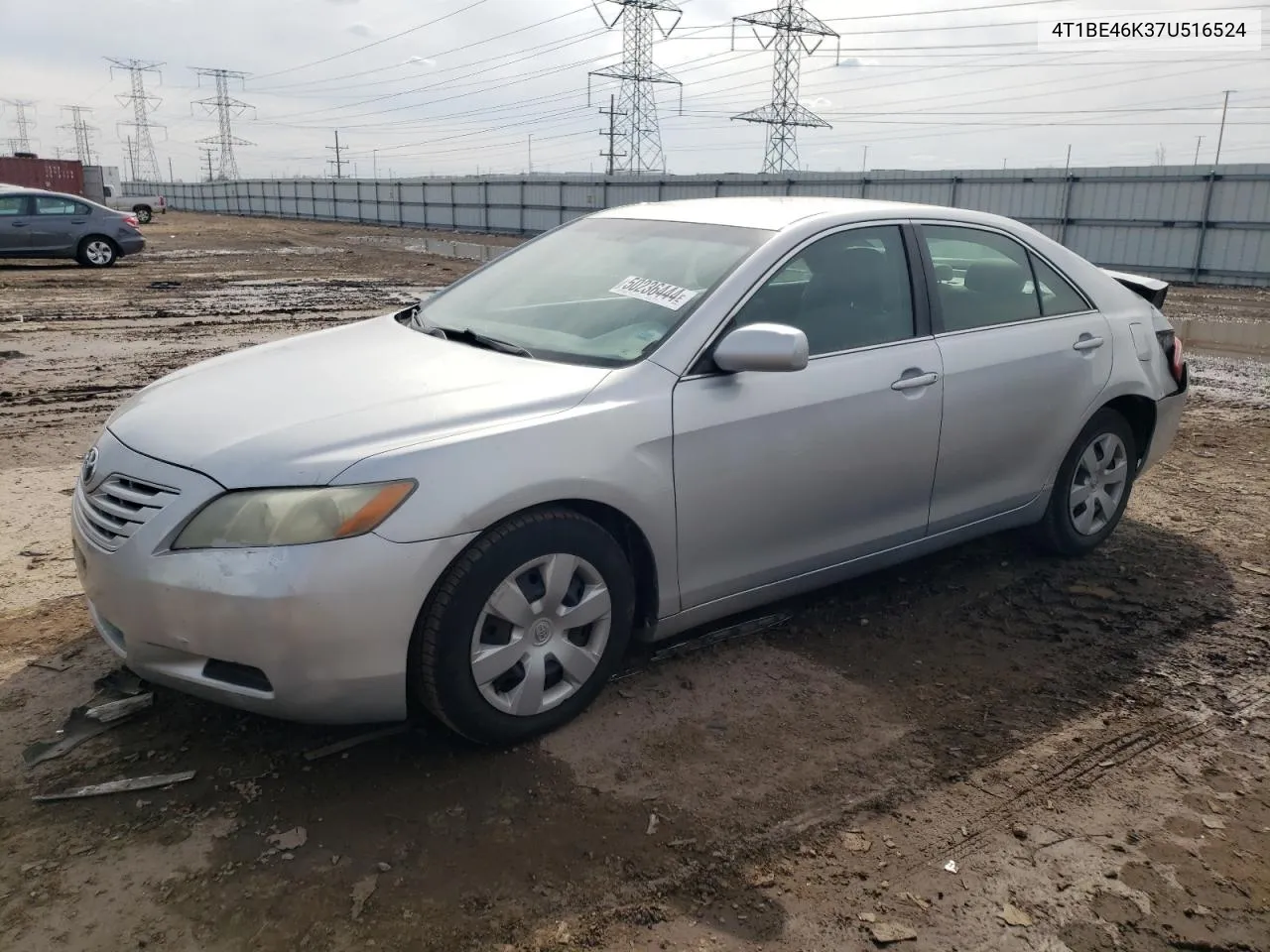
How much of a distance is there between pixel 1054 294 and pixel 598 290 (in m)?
2.22

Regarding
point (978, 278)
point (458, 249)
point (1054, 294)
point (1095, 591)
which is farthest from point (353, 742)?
point (458, 249)

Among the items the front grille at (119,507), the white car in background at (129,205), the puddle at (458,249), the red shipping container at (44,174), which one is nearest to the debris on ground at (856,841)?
the front grille at (119,507)

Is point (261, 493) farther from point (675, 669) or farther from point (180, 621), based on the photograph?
point (675, 669)

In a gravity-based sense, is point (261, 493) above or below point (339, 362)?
below

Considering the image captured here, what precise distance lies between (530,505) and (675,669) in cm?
107

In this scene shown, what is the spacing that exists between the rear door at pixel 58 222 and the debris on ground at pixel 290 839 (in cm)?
2039

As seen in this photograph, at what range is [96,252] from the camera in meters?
20.0

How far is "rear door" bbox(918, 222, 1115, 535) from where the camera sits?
13.2ft

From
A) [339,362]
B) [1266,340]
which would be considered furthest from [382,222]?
[339,362]

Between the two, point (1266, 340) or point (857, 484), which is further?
point (1266, 340)

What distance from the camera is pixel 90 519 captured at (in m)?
2.96

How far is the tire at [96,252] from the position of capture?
19828 mm

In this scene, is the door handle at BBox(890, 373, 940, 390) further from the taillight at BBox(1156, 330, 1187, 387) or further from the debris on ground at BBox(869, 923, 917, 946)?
the debris on ground at BBox(869, 923, 917, 946)

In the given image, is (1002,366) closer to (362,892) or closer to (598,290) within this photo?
(598,290)
